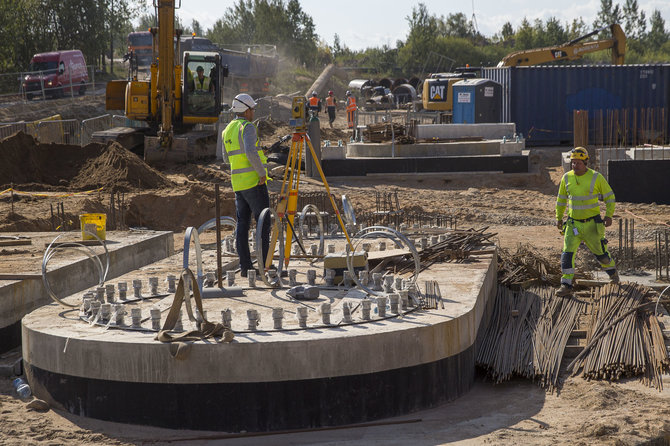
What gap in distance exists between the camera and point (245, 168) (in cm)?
886

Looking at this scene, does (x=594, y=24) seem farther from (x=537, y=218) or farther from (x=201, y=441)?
(x=201, y=441)

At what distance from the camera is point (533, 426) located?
6.59 metres

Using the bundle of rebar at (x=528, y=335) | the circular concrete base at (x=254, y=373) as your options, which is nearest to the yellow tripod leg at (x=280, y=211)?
the circular concrete base at (x=254, y=373)

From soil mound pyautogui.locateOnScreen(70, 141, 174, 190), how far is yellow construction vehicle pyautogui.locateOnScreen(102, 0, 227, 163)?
294cm

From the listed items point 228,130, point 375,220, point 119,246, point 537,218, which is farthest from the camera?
point 537,218

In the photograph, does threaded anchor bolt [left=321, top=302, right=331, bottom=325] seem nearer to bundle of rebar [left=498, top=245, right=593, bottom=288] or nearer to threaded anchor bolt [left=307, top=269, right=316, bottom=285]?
threaded anchor bolt [left=307, top=269, right=316, bottom=285]

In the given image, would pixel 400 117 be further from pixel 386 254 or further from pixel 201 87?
pixel 386 254

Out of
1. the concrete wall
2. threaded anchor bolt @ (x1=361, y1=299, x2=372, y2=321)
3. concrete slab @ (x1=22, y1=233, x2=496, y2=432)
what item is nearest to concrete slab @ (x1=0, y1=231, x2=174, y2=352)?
concrete slab @ (x1=22, y1=233, x2=496, y2=432)

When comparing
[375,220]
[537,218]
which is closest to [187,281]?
[375,220]

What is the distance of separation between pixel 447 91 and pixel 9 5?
960 inches

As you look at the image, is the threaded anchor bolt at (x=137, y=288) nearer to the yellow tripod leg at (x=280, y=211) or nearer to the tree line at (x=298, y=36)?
the yellow tripod leg at (x=280, y=211)

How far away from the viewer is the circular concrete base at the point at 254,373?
256 inches

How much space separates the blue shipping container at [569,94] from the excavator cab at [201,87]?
31.7ft

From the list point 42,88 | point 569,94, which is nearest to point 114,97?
point 42,88
